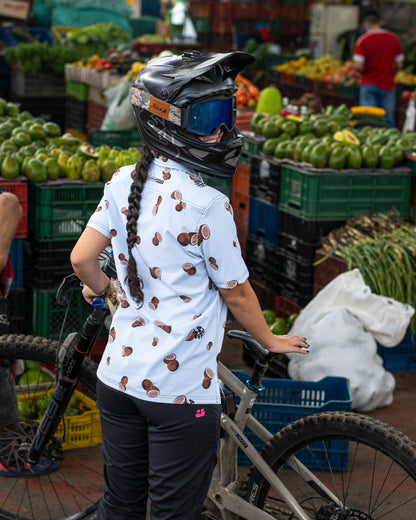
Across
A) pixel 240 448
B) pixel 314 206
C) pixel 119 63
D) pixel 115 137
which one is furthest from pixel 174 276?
pixel 119 63

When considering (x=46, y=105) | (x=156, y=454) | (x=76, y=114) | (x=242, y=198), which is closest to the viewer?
(x=156, y=454)

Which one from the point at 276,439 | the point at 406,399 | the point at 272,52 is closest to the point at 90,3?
the point at 272,52

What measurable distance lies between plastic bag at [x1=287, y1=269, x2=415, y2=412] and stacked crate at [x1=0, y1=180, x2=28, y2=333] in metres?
1.62

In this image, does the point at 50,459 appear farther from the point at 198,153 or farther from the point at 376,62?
the point at 376,62

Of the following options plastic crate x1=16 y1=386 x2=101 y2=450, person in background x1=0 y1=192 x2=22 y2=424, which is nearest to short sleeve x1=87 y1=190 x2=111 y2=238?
person in background x1=0 y1=192 x2=22 y2=424

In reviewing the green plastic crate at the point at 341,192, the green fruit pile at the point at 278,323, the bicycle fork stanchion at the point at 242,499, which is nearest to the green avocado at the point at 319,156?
the green plastic crate at the point at 341,192

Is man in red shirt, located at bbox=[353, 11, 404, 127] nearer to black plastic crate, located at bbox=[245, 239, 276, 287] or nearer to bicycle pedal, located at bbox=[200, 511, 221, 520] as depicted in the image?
black plastic crate, located at bbox=[245, 239, 276, 287]

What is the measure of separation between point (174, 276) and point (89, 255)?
12.7 inches

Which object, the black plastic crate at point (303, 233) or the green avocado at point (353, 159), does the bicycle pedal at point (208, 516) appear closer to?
the black plastic crate at point (303, 233)

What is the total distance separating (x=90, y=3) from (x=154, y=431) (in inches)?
630

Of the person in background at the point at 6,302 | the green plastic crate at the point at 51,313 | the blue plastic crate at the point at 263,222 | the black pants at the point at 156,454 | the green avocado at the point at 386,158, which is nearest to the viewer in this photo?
the black pants at the point at 156,454

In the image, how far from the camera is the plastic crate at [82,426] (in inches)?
163

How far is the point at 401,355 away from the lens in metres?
5.39

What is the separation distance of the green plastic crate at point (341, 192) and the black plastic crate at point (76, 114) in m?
5.46
